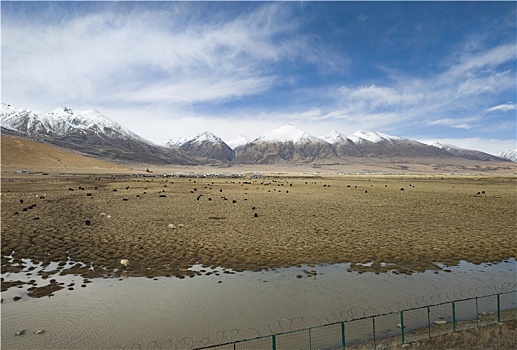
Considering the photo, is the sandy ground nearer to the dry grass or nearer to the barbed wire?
the barbed wire

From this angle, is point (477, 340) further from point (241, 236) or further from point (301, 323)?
point (241, 236)

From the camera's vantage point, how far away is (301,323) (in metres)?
10.4

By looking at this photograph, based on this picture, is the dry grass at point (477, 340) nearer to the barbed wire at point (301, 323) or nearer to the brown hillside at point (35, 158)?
the barbed wire at point (301, 323)

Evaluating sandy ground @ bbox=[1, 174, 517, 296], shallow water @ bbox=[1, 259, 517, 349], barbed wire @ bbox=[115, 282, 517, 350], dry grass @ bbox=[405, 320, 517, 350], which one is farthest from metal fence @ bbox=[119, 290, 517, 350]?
sandy ground @ bbox=[1, 174, 517, 296]

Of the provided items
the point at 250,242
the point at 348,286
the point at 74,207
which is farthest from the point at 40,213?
the point at 348,286

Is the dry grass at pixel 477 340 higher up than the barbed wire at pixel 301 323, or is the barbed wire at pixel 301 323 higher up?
the dry grass at pixel 477 340

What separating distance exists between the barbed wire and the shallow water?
3cm

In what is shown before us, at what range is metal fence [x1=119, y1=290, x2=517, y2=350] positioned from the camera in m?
9.04

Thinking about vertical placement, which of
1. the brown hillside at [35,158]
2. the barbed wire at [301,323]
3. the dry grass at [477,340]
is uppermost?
the brown hillside at [35,158]

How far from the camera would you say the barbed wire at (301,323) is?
9.20 metres

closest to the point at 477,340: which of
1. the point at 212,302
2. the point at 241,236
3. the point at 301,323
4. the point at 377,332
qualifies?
the point at 377,332

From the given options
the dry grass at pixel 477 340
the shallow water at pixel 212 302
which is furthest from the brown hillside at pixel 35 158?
the dry grass at pixel 477 340

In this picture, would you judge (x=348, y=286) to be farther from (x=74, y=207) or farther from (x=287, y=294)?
(x=74, y=207)

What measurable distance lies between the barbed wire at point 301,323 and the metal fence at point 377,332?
30 mm
